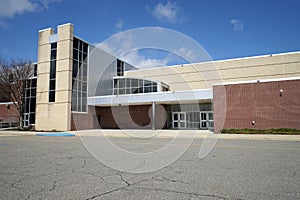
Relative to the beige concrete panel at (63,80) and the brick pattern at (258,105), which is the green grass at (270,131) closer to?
the brick pattern at (258,105)

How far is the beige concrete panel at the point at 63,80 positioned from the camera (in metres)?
27.9

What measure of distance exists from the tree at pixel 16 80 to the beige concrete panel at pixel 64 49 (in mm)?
5678

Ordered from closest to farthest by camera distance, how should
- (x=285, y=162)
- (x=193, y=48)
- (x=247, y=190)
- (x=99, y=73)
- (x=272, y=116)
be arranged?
(x=247, y=190)
(x=285, y=162)
(x=193, y=48)
(x=272, y=116)
(x=99, y=73)

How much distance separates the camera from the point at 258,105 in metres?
20.9

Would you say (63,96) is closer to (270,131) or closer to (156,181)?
(270,131)

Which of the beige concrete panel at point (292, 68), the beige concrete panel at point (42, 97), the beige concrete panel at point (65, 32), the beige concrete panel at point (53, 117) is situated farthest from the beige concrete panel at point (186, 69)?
the beige concrete panel at point (42, 97)

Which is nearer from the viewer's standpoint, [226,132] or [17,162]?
[17,162]

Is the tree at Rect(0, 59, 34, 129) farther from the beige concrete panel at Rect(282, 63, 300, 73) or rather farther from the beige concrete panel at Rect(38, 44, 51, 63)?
the beige concrete panel at Rect(282, 63, 300, 73)

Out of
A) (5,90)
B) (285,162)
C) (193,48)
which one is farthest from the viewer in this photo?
(5,90)

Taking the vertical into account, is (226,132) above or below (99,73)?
below

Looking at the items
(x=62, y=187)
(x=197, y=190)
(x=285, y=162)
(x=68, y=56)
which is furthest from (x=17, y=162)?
(x=68, y=56)

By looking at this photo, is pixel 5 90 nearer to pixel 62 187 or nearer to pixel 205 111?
pixel 205 111

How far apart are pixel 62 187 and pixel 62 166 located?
2.20 m

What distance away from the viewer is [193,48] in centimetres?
793
